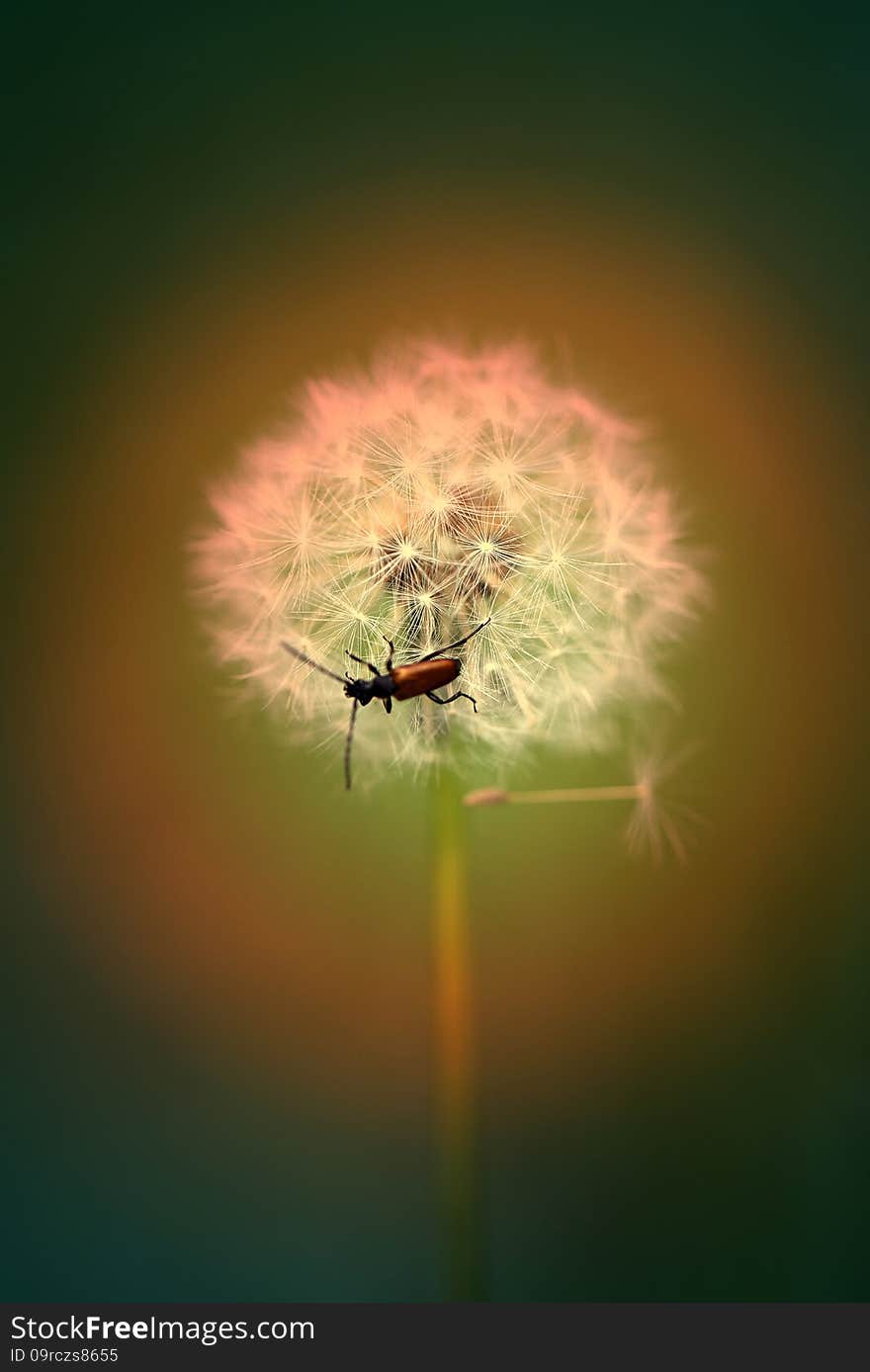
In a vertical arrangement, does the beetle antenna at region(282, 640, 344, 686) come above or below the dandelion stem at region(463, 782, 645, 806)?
above

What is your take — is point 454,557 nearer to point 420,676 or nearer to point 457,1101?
point 420,676

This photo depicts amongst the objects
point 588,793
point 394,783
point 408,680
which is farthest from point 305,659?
point 588,793

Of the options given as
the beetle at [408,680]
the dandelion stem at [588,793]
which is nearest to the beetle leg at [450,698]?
the beetle at [408,680]

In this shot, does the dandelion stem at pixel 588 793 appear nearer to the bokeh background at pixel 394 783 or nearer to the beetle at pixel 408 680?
the bokeh background at pixel 394 783

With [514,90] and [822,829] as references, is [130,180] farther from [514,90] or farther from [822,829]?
[822,829]

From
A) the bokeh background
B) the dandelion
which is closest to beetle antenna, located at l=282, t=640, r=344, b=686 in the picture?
the dandelion

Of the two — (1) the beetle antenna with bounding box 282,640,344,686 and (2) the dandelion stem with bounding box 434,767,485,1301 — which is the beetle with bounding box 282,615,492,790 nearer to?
(1) the beetle antenna with bounding box 282,640,344,686
